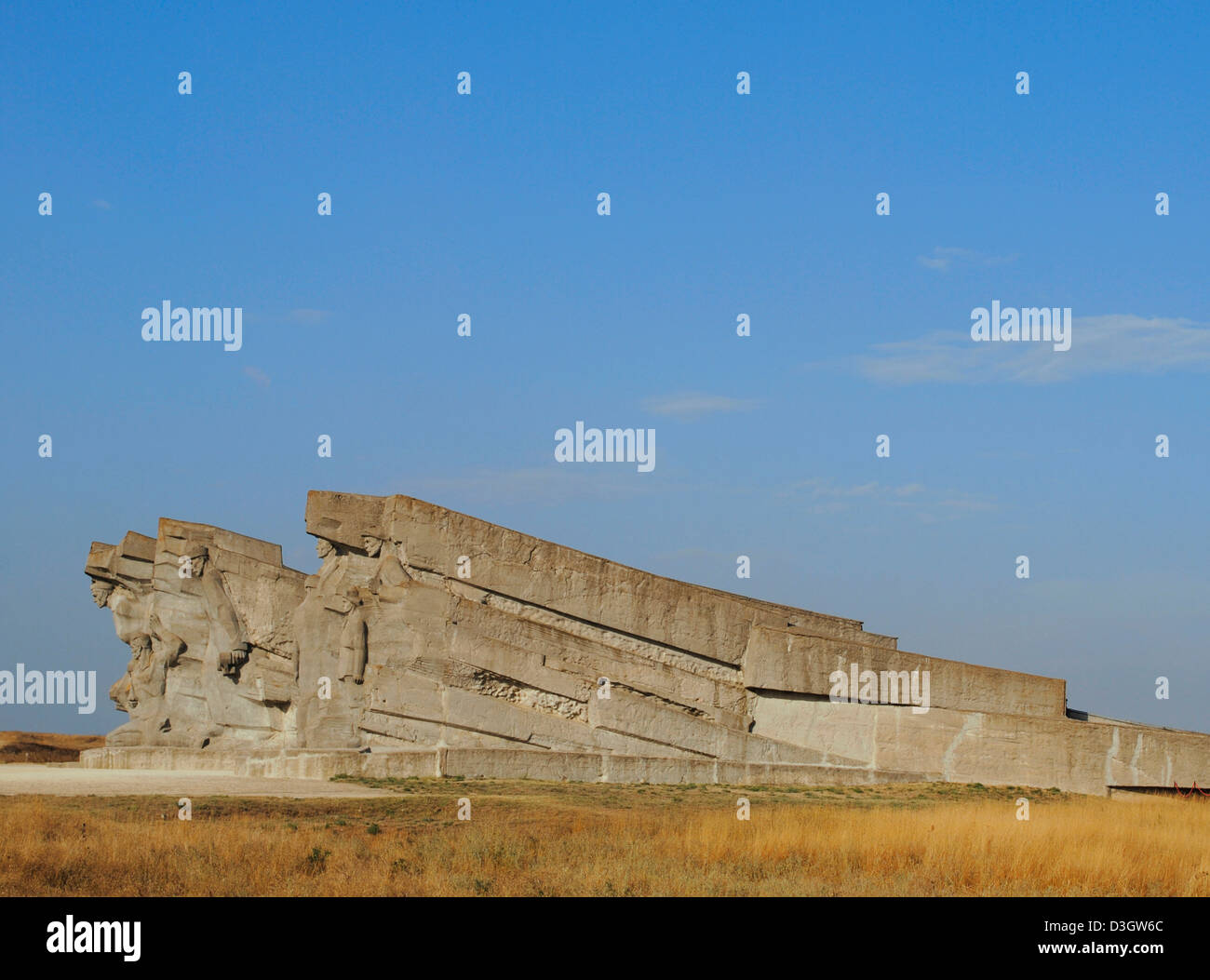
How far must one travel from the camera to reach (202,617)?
24.7 m

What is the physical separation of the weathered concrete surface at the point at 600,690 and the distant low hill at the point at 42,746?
8.00 metres

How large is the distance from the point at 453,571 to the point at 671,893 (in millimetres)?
11674

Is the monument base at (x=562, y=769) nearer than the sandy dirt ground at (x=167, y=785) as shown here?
No

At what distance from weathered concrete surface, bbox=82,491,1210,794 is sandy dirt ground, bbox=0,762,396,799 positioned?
91 centimetres

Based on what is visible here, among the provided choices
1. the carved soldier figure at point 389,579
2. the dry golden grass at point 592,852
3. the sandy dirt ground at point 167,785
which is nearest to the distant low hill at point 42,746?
the sandy dirt ground at point 167,785

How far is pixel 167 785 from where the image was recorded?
16.7 m

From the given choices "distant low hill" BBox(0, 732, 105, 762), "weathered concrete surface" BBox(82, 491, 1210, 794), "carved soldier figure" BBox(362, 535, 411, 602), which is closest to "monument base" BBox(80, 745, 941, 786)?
"weathered concrete surface" BBox(82, 491, 1210, 794)

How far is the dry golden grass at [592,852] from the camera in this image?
8.60 meters

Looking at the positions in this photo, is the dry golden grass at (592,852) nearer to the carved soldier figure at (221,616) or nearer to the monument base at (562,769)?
the monument base at (562,769)

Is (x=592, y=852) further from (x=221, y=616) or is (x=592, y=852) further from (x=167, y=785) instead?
(x=221, y=616)

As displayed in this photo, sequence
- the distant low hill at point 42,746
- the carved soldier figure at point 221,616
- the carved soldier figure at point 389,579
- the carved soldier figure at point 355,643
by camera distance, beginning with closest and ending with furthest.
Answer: the carved soldier figure at point 389,579 < the carved soldier figure at point 355,643 < the carved soldier figure at point 221,616 < the distant low hill at point 42,746

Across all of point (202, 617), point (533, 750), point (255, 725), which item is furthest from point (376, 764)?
point (202, 617)

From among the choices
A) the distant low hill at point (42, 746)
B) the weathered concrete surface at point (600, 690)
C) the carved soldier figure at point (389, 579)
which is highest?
the carved soldier figure at point (389, 579)

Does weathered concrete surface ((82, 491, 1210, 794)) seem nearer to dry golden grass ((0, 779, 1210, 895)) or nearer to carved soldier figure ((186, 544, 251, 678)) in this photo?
carved soldier figure ((186, 544, 251, 678))
